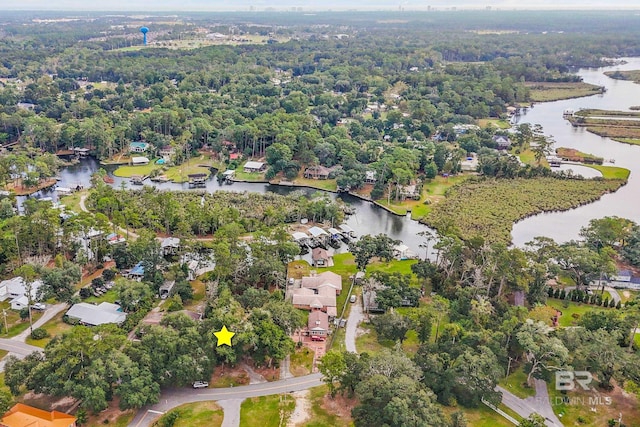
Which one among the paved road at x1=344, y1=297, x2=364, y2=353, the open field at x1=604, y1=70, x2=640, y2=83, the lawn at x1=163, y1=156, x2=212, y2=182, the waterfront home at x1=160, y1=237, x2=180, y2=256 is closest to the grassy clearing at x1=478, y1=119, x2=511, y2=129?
the lawn at x1=163, y1=156, x2=212, y2=182

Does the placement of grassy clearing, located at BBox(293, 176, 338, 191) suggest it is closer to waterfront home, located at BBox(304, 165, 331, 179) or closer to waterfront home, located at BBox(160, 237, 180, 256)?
waterfront home, located at BBox(304, 165, 331, 179)

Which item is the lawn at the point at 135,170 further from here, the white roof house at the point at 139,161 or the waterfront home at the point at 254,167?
the waterfront home at the point at 254,167

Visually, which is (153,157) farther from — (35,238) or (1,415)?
(1,415)

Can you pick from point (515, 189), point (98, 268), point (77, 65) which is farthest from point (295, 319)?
point (77, 65)

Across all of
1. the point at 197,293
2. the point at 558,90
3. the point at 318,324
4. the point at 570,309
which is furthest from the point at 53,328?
the point at 558,90

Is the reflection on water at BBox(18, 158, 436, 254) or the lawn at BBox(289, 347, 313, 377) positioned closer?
the lawn at BBox(289, 347, 313, 377)

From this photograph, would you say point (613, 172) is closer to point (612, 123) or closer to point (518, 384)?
point (612, 123)

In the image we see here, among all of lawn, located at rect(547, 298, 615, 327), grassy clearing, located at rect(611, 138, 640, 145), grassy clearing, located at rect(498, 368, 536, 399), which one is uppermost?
grassy clearing, located at rect(611, 138, 640, 145)
